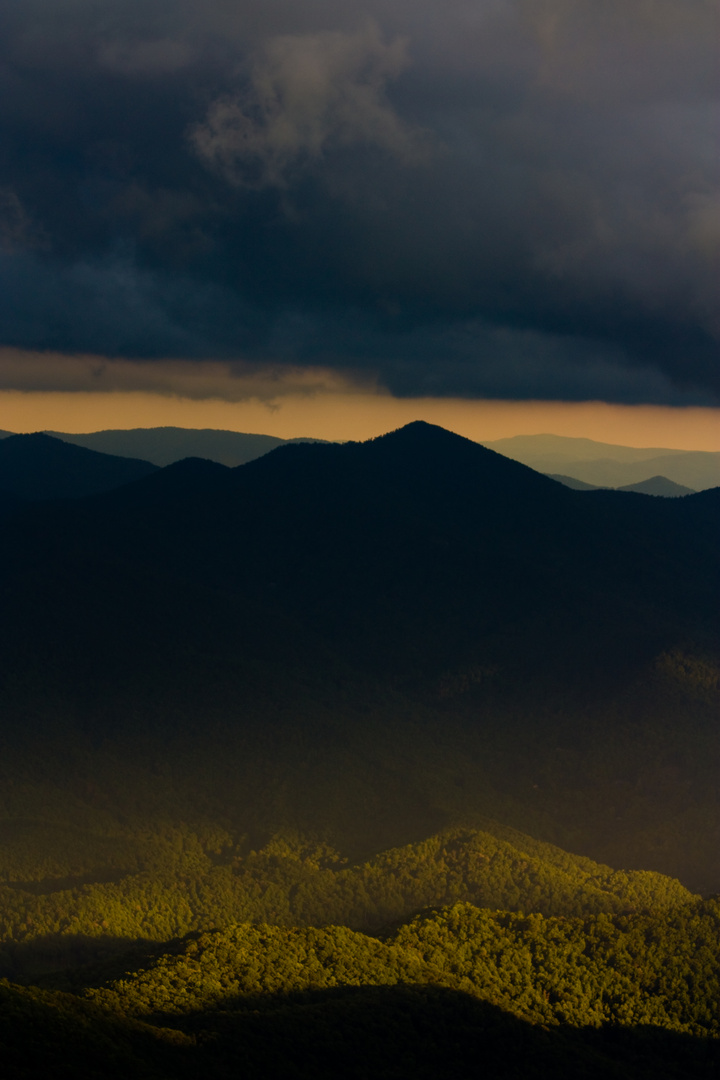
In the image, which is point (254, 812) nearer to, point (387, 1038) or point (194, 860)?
point (194, 860)

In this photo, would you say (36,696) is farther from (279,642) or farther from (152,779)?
(279,642)

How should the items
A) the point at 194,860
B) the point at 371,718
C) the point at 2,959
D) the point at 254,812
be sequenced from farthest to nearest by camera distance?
1. the point at 371,718
2. the point at 254,812
3. the point at 194,860
4. the point at 2,959

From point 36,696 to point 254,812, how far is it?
41610 millimetres

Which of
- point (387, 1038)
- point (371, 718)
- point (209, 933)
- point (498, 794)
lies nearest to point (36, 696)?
point (371, 718)

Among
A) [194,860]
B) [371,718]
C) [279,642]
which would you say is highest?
[279,642]

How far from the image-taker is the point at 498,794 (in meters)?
151

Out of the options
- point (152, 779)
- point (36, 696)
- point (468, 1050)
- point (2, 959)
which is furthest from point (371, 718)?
point (468, 1050)

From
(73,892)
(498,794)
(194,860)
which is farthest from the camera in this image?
(498,794)

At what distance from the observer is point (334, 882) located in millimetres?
116625

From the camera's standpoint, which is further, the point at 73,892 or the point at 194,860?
the point at 194,860

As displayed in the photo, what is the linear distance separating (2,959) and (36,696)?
63.7 meters

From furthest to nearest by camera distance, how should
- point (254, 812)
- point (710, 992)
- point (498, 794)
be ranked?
point (498, 794) < point (254, 812) < point (710, 992)

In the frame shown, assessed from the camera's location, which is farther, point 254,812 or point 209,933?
point 254,812

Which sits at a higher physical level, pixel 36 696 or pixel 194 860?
pixel 36 696
